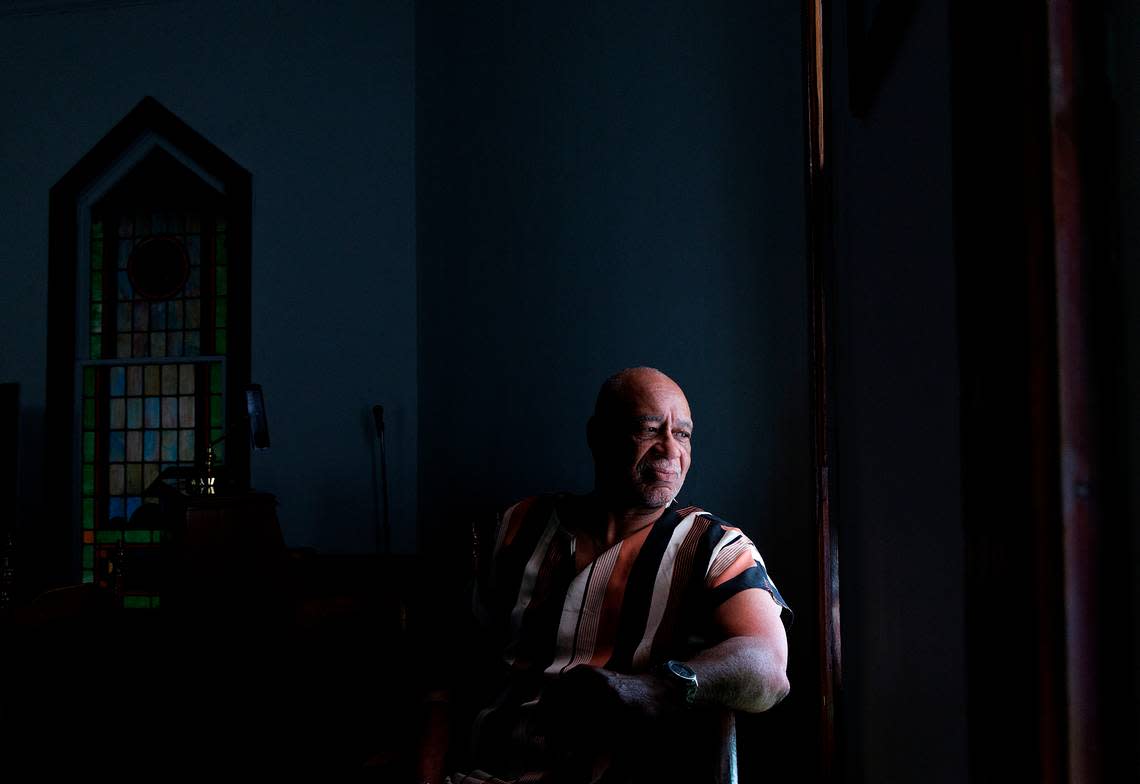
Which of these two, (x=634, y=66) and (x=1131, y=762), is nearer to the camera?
(x=1131, y=762)

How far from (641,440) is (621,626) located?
0.41 m

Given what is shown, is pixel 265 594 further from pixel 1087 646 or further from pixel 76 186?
pixel 1087 646

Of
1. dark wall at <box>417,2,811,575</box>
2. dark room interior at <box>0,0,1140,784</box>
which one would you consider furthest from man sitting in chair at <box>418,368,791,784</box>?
dark wall at <box>417,2,811,575</box>

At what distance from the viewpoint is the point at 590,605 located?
1674mm

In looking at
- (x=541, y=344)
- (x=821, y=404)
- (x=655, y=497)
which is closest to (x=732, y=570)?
(x=655, y=497)

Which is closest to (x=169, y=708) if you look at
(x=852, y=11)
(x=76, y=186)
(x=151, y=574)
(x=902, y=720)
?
(x=151, y=574)

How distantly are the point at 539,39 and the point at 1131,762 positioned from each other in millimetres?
3182

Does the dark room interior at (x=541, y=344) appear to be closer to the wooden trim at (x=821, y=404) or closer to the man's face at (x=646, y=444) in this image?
the wooden trim at (x=821, y=404)

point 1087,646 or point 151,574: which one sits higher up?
point 1087,646

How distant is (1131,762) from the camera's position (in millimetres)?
362

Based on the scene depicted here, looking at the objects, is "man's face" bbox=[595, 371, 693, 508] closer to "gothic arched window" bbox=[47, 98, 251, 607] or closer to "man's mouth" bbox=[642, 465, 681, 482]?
"man's mouth" bbox=[642, 465, 681, 482]

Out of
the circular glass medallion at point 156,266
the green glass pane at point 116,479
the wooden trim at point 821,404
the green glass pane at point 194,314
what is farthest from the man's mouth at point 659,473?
the green glass pane at point 116,479

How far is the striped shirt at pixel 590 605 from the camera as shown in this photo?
1570 mm

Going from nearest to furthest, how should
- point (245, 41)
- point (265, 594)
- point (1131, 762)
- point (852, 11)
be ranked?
point (1131, 762)
point (852, 11)
point (265, 594)
point (245, 41)
